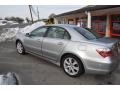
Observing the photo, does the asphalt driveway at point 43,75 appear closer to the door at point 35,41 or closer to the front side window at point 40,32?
the door at point 35,41

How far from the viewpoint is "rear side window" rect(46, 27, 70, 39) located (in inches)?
149

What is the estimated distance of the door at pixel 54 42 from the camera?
373cm

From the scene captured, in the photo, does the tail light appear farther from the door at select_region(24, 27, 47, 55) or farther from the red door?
the red door

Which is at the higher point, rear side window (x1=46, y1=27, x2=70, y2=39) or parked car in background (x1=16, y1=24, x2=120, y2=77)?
rear side window (x1=46, y1=27, x2=70, y2=39)

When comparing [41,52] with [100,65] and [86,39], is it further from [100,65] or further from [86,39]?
[100,65]

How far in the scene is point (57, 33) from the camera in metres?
4.01

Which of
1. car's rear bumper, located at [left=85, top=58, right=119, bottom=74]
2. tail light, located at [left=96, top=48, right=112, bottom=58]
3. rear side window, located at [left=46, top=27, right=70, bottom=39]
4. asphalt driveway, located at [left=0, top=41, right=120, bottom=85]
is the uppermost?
rear side window, located at [left=46, top=27, right=70, bottom=39]

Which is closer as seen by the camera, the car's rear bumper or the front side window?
the car's rear bumper

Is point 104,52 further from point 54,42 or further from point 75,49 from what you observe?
point 54,42

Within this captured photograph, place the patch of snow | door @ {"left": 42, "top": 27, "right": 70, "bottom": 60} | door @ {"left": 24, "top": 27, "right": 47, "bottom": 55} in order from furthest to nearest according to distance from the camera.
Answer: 1. door @ {"left": 24, "top": 27, "right": 47, "bottom": 55}
2. door @ {"left": 42, "top": 27, "right": 70, "bottom": 60}
3. the patch of snow

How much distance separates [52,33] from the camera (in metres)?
4.16

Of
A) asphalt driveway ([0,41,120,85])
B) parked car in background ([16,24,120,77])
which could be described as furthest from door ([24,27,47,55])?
asphalt driveway ([0,41,120,85])

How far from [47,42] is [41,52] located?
1.52 feet
